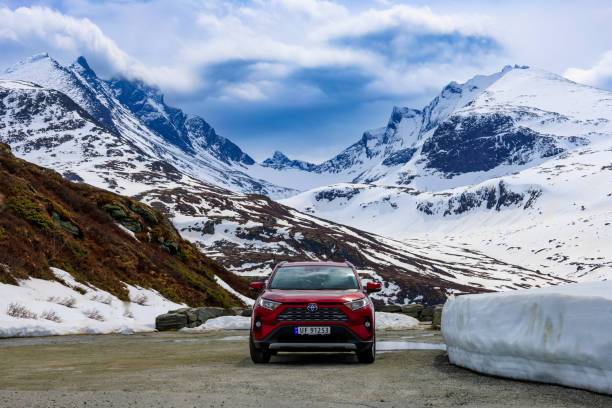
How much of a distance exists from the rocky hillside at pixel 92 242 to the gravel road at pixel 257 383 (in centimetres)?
1130

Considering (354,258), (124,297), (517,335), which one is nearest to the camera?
(517,335)

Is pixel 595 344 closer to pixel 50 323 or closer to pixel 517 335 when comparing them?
pixel 517 335

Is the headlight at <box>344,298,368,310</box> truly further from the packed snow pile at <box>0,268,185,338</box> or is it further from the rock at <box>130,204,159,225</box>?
the rock at <box>130,204,159,225</box>

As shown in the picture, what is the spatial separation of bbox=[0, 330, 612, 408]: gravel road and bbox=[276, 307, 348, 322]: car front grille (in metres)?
0.80

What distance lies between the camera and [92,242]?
1141 inches

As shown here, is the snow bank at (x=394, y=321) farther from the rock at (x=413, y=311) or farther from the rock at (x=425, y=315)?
the rock at (x=425, y=315)

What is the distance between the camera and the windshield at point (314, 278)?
11.2 m

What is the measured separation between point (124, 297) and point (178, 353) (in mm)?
13063

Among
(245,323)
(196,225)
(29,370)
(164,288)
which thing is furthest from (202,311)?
(196,225)

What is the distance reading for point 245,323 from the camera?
25688mm

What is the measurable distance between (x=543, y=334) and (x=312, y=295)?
4398 millimetres

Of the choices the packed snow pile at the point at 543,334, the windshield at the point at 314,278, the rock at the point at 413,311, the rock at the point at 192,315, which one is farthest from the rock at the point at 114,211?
the packed snow pile at the point at 543,334

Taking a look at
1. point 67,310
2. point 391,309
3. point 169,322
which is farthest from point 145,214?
point 67,310

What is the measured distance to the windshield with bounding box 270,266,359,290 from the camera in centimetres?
1125
